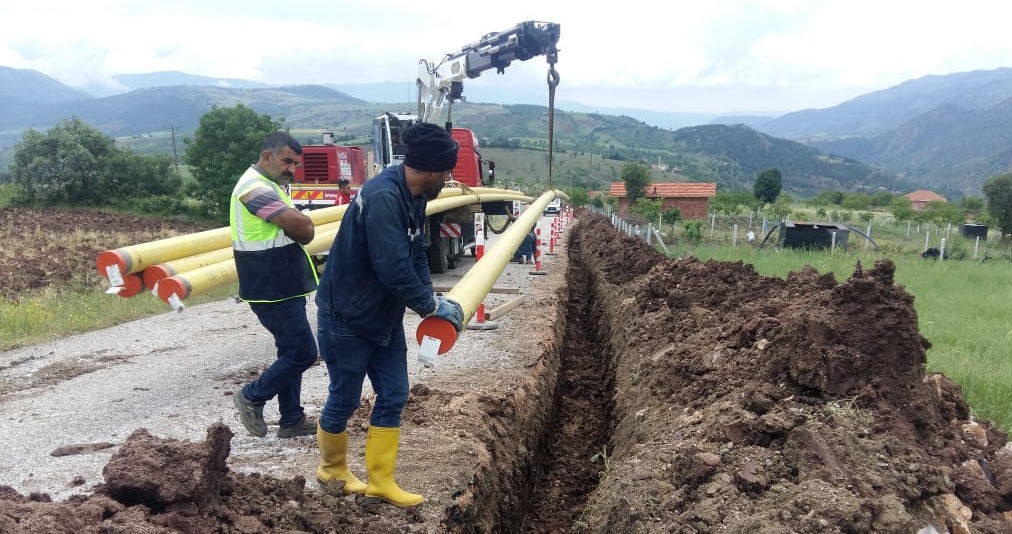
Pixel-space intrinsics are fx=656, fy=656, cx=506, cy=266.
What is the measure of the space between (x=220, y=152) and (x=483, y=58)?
74.8 feet

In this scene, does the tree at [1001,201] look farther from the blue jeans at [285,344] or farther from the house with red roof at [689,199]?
the blue jeans at [285,344]

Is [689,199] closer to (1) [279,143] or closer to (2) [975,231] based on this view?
(2) [975,231]

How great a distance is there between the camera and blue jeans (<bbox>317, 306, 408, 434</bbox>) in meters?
3.24

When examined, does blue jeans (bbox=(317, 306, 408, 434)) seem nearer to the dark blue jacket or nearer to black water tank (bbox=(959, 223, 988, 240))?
the dark blue jacket

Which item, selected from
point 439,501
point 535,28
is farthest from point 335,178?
point 439,501

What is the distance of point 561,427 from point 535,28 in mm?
7520

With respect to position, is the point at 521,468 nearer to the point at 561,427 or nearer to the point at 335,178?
the point at 561,427

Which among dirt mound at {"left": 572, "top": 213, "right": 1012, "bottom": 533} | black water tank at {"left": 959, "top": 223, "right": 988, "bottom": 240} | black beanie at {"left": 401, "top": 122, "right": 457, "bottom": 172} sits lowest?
black water tank at {"left": 959, "top": 223, "right": 988, "bottom": 240}

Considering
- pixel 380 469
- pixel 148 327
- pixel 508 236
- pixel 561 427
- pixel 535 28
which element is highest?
pixel 535 28

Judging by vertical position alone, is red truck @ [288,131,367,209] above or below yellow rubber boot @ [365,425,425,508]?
above

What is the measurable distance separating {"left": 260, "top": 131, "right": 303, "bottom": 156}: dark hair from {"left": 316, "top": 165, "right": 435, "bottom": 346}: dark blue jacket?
116cm

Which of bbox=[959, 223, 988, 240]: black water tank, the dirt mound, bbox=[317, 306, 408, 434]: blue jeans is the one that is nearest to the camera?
the dirt mound

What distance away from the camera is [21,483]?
3.57m

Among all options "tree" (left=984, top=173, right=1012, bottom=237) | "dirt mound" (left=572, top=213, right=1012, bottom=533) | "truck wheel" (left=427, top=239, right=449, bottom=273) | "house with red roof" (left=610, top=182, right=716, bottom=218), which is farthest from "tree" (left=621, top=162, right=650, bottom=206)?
"dirt mound" (left=572, top=213, right=1012, bottom=533)
